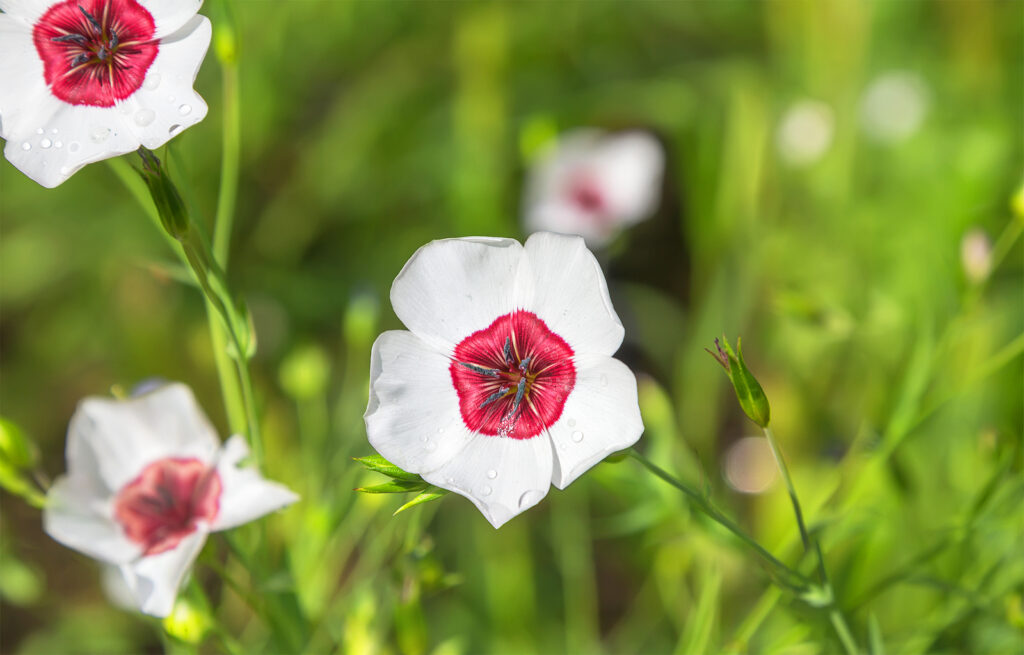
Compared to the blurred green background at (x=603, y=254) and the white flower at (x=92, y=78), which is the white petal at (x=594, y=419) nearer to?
the white flower at (x=92, y=78)

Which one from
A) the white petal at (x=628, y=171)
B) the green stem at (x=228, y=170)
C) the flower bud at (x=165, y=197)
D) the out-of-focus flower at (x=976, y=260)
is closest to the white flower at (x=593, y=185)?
the white petal at (x=628, y=171)

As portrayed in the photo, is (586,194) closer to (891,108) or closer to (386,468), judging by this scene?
(891,108)

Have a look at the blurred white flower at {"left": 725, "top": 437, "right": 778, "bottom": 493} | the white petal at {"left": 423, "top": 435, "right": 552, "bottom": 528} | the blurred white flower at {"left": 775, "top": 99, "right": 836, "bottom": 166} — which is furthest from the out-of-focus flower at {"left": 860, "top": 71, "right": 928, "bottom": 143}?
A: the white petal at {"left": 423, "top": 435, "right": 552, "bottom": 528}

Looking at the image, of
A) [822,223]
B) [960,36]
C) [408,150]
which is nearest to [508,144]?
[408,150]

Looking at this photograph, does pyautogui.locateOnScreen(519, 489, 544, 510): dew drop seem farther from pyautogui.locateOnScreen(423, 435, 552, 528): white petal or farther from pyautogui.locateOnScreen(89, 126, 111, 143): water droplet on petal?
pyautogui.locateOnScreen(89, 126, 111, 143): water droplet on petal

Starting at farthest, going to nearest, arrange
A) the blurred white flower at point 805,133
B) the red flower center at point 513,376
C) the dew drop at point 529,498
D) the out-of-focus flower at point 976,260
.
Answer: the blurred white flower at point 805,133 → the out-of-focus flower at point 976,260 → the red flower center at point 513,376 → the dew drop at point 529,498

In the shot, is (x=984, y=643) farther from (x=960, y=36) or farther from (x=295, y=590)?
(x=960, y=36)
